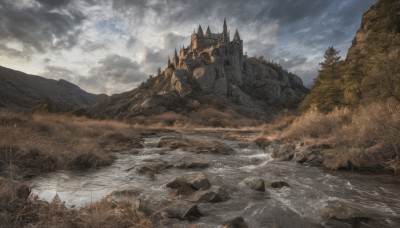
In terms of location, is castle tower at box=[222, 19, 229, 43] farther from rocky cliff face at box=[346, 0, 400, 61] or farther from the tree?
the tree

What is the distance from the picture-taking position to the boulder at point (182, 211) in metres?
7.82

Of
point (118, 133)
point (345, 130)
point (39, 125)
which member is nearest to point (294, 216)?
point (345, 130)

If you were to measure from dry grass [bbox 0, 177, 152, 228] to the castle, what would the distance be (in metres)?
93.2

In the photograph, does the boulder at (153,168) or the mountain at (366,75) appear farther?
the mountain at (366,75)

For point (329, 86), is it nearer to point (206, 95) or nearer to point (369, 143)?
point (369, 143)

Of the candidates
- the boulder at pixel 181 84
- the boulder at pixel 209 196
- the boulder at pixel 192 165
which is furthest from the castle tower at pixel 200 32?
the boulder at pixel 209 196

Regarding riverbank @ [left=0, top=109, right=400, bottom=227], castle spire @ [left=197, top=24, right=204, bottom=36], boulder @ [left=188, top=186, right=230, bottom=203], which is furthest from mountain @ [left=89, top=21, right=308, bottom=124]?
boulder @ [left=188, top=186, right=230, bottom=203]

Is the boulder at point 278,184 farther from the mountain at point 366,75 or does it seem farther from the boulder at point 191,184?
the mountain at point 366,75

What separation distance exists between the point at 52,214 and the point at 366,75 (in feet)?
93.7

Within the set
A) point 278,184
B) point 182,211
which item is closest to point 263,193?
point 278,184

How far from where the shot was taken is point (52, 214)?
6215 mm

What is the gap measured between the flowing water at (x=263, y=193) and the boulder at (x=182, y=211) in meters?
0.27

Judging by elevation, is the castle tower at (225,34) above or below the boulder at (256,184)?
above

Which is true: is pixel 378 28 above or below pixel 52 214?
above
